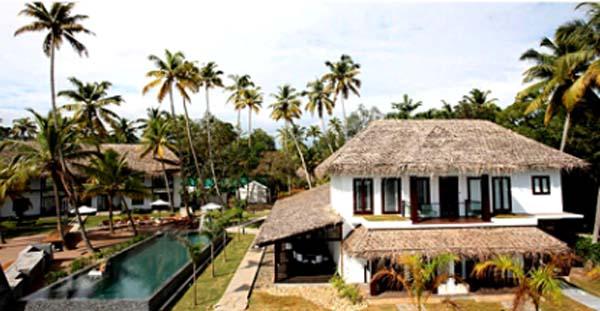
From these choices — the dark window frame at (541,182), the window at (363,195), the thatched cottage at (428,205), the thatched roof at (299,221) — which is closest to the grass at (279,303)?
the thatched cottage at (428,205)

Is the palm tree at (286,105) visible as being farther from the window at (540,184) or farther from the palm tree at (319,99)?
the window at (540,184)

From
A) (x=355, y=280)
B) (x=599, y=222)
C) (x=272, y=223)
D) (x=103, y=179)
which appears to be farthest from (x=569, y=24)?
(x=103, y=179)

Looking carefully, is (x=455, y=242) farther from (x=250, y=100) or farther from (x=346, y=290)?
(x=250, y=100)

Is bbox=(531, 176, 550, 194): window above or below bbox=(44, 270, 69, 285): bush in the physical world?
above

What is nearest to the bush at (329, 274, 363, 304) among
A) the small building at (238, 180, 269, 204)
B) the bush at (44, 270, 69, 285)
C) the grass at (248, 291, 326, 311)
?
the grass at (248, 291, 326, 311)

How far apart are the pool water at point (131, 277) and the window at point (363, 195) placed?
8114 mm

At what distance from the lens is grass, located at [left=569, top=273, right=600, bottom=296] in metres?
14.3

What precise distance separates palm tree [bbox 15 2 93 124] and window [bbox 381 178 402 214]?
17673 mm

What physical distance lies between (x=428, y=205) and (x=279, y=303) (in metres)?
7.14

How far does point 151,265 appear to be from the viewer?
2005 cm

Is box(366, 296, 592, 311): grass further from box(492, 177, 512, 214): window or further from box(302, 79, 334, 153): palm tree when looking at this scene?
box(302, 79, 334, 153): palm tree

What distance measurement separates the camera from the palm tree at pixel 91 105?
32.6 m

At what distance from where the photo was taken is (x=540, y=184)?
58.2 ft

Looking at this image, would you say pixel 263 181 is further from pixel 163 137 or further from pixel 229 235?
pixel 229 235
